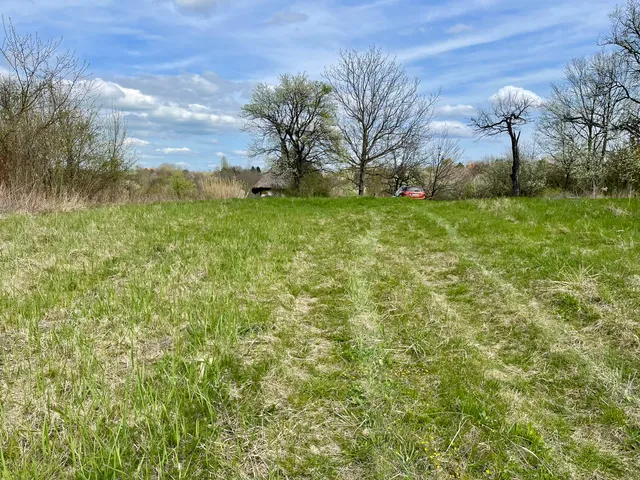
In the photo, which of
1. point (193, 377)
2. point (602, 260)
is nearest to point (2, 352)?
point (193, 377)

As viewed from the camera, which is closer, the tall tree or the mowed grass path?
→ the mowed grass path

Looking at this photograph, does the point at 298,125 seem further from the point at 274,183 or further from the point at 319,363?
the point at 319,363

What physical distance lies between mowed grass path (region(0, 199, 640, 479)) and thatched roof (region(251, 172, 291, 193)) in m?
26.6

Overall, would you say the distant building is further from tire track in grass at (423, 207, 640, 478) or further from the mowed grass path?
tire track in grass at (423, 207, 640, 478)

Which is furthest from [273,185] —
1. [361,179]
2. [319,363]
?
[319,363]

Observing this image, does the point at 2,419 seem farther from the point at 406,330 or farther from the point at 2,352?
the point at 406,330

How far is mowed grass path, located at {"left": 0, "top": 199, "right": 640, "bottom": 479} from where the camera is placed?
1.95 meters

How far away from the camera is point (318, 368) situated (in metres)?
2.84

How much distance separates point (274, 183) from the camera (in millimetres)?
37219

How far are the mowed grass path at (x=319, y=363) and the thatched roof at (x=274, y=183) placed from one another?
1047 inches

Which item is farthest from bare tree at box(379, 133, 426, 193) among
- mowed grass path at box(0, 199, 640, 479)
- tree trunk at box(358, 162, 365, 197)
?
mowed grass path at box(0, 199, 640, 479)

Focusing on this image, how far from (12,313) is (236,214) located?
7.65 meters

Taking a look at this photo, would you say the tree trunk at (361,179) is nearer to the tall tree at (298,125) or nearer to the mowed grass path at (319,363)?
the tall tree at (298,125)

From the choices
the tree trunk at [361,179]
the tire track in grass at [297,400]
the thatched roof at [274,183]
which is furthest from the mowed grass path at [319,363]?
the thatched roof at [274,183]
